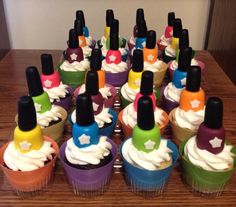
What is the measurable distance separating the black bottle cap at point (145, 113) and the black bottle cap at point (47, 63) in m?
0.33

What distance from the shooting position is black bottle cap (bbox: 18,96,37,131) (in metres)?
0.64

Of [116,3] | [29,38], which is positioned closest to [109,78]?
[116,3]

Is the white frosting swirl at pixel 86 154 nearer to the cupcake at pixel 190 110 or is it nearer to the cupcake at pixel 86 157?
the cupcake at pixel 86 157

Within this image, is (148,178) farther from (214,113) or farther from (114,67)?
(114,67)

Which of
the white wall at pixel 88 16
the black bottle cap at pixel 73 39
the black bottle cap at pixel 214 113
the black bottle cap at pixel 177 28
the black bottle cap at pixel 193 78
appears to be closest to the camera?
the black bottle cap at pixel 214 113

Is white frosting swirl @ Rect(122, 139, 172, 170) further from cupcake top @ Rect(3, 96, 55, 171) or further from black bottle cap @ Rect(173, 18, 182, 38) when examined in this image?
black bottle cap @ Rect(173, 18, 182, 38)

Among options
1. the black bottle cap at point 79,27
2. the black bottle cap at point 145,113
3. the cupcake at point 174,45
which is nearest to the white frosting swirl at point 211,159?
the black bottle cap at point 145,113

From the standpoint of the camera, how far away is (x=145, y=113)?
2.12ft

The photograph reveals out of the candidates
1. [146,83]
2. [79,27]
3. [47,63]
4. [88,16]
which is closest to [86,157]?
[146,83]

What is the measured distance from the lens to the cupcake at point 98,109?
Answer: 2.57 ft

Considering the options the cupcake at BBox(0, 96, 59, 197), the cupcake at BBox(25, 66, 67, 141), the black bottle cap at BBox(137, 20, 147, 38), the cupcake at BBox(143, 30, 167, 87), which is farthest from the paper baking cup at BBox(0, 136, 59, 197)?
the black bottle cap at BBox(137, 20, 147, 38)

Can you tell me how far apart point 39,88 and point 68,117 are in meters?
0.11

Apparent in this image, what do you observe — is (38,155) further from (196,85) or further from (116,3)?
(116,3)

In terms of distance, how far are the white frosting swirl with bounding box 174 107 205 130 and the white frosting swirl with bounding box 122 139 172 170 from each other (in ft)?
0.38
